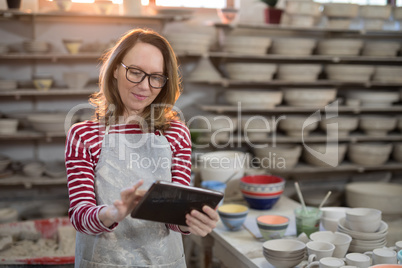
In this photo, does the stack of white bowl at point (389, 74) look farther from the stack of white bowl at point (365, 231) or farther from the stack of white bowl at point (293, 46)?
the stack of white bowl at point (365, 231)

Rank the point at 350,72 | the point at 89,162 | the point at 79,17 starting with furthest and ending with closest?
1. the point at 350,72
2. the point at 79,17
3. the point at 89,162

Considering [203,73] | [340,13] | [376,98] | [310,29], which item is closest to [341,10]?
[340,13]

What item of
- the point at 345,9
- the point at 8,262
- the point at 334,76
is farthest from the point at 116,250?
the point at 345,9

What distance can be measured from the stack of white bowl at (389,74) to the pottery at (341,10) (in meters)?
0.61

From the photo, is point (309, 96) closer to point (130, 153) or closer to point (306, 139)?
point (306, 139)

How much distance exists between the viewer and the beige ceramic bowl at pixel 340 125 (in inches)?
167

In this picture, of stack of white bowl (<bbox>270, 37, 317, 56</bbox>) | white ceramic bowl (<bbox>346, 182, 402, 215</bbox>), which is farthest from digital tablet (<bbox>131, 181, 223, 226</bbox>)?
stack of white bowl (<bbox>270, 37, 317, 56</bbox>)

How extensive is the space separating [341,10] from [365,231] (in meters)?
3.15

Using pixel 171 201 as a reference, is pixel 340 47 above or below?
above


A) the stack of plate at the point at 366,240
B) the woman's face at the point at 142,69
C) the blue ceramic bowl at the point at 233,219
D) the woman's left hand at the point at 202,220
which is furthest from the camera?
the blue ceramic bowl at the point at 233,219

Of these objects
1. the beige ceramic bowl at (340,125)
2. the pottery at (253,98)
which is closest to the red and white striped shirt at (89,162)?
the pottery at (253,98)

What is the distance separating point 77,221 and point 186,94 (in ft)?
10.5

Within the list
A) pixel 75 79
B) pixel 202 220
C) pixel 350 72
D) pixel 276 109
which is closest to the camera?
pixel 202 220

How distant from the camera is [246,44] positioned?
4.00m
